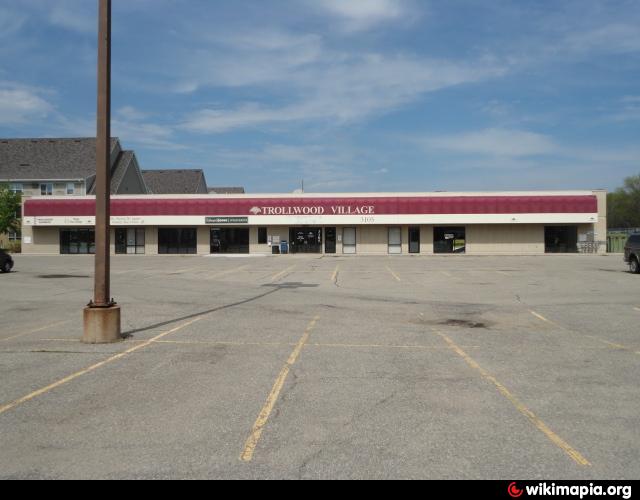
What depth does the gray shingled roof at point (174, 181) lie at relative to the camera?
72.1 metres

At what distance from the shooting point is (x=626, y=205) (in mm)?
107938

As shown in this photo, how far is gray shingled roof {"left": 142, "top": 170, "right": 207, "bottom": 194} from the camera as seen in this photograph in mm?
72125

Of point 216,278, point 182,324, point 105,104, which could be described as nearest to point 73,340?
point 182,324

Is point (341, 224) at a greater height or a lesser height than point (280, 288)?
greater

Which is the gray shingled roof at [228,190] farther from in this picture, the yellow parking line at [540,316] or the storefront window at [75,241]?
the yellow parking line at [540,316]

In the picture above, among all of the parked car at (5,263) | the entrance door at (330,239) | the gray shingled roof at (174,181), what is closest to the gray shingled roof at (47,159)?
the gray shingled roof at (174,181)

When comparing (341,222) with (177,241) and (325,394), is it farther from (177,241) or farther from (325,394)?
(325,394)

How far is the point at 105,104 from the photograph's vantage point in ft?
31.8

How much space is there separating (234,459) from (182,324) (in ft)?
25.5

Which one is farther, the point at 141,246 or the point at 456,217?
the point at 141,246

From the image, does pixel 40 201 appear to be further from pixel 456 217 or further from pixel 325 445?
pixel 325 445

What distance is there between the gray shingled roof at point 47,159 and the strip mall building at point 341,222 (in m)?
8.79

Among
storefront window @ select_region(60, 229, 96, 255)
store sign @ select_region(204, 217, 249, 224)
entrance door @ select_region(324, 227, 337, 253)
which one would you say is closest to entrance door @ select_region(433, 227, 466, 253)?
entrance door @ select_region(324, 227, 337, 253)

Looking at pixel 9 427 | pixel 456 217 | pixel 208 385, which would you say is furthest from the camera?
pixel 456 217
